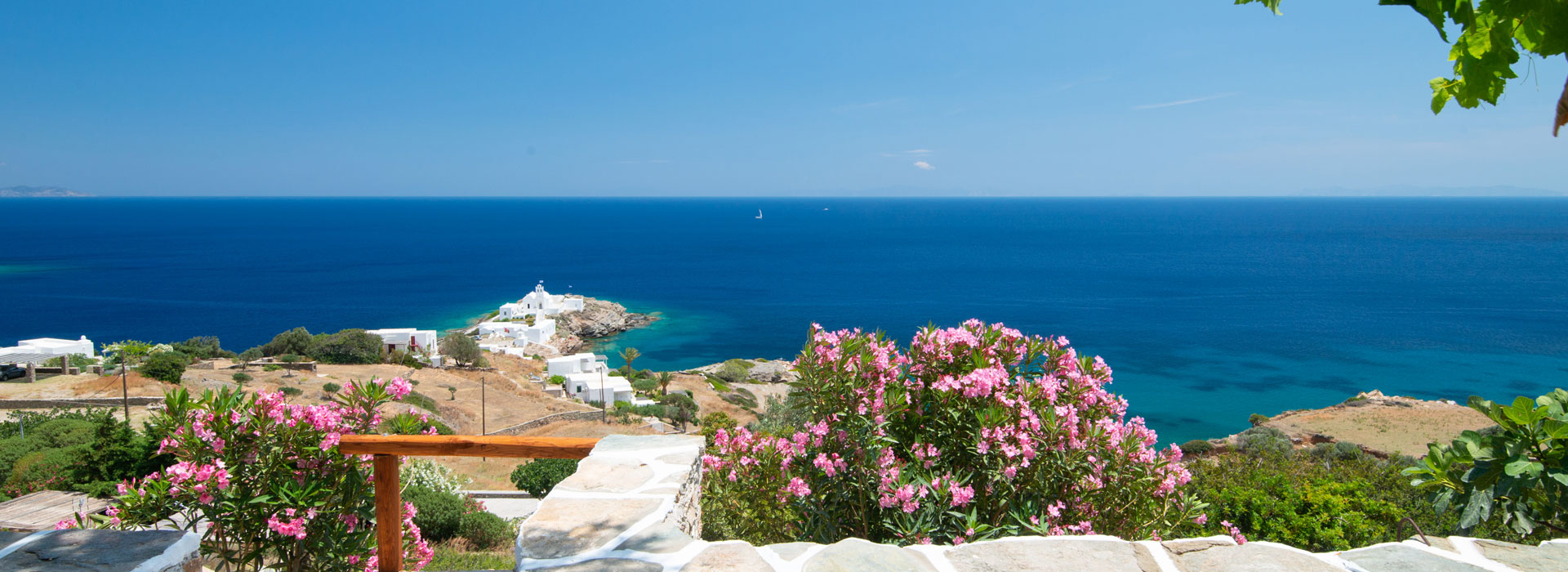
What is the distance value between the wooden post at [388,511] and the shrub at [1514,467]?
13.4ft

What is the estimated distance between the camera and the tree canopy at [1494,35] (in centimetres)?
138

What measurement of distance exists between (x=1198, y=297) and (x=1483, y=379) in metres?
27.9

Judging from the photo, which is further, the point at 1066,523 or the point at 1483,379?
the point at 1483,379

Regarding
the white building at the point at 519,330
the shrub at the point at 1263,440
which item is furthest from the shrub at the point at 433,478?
the white building at the point at 519,330

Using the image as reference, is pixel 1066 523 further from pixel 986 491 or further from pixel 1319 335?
pixel 1319 335

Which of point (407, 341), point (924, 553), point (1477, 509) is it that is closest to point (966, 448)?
point (924, 553)

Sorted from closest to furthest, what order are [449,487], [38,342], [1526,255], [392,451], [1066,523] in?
[392,451], [1066,523], [449,487], [38,342], [1526,255]

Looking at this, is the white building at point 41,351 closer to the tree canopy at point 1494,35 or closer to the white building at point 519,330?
the white building at point 519,330

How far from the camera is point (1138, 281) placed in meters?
76.2

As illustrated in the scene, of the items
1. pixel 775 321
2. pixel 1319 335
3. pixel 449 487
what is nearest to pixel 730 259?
pixel 775 321

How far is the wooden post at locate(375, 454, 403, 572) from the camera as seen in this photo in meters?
3.32

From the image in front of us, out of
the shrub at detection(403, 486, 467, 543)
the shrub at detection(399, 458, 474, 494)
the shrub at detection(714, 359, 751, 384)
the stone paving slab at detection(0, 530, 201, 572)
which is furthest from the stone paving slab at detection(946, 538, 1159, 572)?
the shrub at detection(714, 359, 751, 384)

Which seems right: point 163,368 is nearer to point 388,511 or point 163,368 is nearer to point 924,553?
point 388,511

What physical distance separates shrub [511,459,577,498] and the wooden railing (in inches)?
431
